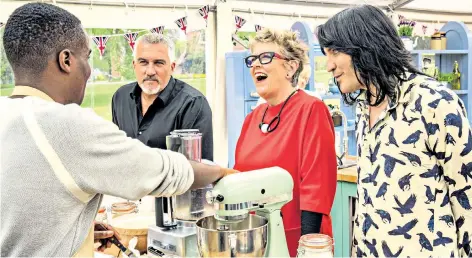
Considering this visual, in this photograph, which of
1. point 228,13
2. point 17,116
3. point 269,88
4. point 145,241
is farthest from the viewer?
point 228,13

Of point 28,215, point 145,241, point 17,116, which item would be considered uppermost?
point 17,116

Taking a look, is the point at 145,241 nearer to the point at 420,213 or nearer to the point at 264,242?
the point at 264,242

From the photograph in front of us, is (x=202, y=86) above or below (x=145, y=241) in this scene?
above

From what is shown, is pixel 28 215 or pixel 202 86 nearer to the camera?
pixel 28 215

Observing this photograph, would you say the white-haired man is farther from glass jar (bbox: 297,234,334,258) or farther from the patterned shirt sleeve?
the patterned shirt sleeve

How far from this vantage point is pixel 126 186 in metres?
1.15

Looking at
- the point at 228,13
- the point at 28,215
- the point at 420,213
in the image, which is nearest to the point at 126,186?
the point at 28,215

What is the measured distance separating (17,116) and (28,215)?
0.78ft

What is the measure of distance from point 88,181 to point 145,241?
64 centimetres

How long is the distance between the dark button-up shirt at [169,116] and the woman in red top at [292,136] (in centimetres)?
52

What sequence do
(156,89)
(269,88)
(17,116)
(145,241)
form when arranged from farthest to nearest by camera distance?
(156,89) → (269,88) → (145,241) → (17,116)

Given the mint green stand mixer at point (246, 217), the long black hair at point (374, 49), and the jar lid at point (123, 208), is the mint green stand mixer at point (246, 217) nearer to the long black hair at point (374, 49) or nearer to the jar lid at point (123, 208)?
the long black hair at point (374, 49)

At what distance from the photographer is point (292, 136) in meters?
1.93

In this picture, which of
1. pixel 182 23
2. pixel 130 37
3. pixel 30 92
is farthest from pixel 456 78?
pixel 30 92
